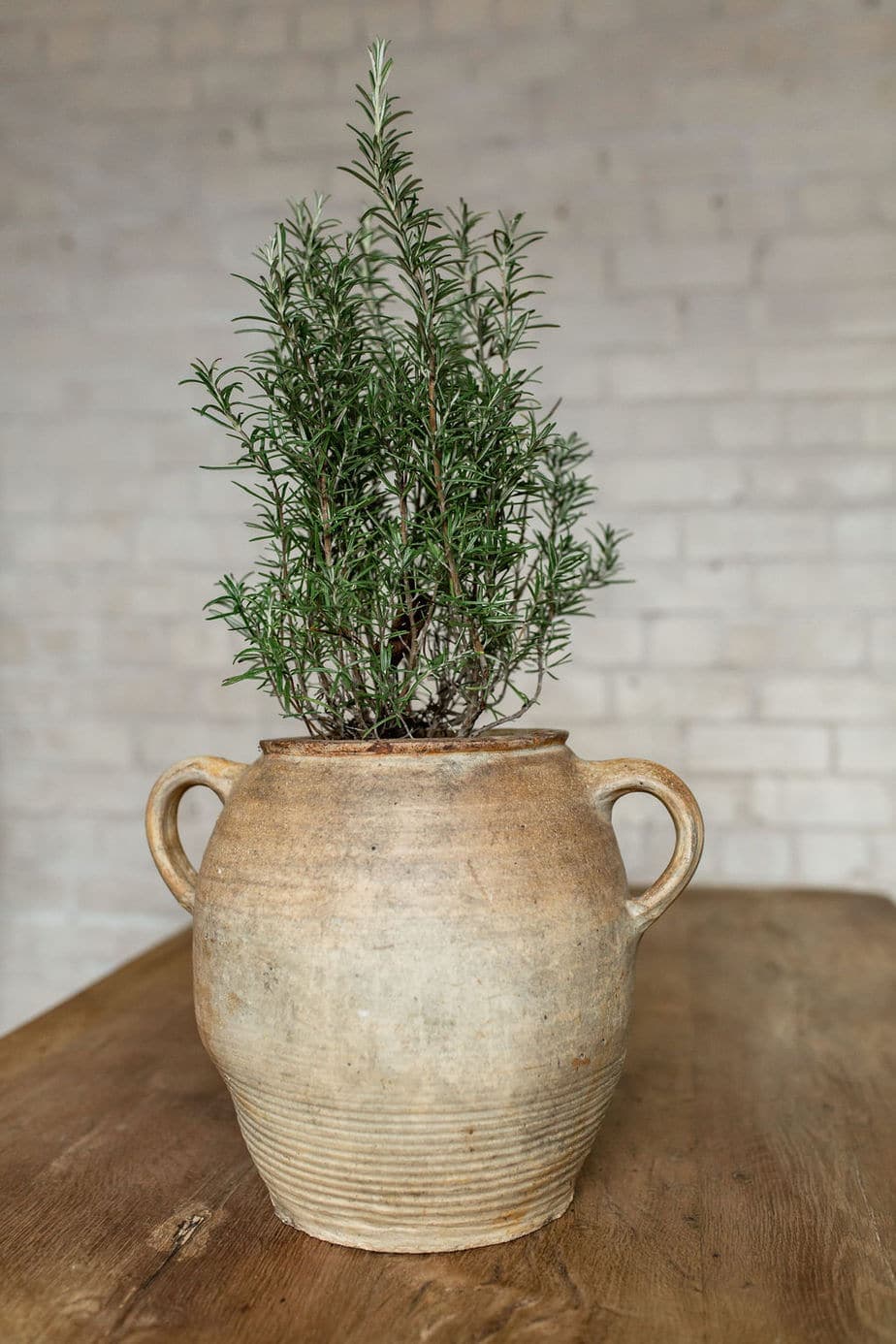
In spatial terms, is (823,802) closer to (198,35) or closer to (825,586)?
(825,586)

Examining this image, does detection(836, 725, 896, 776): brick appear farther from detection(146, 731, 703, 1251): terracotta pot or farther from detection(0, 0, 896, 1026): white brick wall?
detection(146, 731, 703, 1251): terracotta pot

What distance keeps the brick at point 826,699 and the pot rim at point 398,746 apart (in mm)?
1359

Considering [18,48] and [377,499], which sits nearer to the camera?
[377,499]

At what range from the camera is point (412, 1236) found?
1.90 feet

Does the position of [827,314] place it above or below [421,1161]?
above

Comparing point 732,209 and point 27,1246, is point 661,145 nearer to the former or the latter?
point 732,209

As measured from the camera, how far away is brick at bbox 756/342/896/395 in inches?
72.5

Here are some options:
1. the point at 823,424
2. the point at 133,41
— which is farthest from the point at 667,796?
the point at 133,41

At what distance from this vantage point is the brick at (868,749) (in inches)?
72.9

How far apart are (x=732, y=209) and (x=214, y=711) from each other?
122cm

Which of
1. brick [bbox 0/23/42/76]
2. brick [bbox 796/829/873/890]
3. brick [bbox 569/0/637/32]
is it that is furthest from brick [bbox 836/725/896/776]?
brick [bbox 0/23/42/76]

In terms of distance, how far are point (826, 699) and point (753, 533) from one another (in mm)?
295

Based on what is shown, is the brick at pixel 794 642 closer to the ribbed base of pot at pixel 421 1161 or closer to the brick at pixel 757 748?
the brick at pixel 757 748

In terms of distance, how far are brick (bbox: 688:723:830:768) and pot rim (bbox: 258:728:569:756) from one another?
1.34 metres
